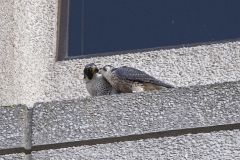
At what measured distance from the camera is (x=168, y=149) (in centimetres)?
520

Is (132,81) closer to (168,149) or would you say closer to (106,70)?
(106,70)

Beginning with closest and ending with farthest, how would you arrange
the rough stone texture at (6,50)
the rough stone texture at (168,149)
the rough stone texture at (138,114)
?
the rough stone texture at (168,149), the rough stone texture at (138,114), the rough stone texture at (6,50)

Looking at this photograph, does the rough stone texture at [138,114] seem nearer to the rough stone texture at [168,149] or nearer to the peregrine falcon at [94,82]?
the rough stone texture at [168,149]

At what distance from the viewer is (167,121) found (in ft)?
17.3

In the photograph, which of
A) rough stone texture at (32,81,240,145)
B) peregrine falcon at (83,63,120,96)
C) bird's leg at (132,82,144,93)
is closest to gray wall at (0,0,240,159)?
rough stone texture at (32,81,240,145)

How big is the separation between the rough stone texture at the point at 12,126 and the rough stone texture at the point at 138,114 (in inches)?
2.9

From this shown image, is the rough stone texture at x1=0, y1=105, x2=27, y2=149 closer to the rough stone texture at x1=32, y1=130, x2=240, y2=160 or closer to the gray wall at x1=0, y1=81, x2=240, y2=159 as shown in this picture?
the gray wall at x1=0, y1=81, x2=240, y2=159

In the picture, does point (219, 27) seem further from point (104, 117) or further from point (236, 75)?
point (104, 117)

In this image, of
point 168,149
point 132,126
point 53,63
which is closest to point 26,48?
point 53,63

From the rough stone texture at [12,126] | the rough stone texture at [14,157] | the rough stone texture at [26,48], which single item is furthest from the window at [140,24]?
the rough stone texture at [14,157]

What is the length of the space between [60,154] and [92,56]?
5.20 ft

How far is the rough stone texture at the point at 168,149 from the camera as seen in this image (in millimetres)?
5141

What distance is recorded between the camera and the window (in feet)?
22.3

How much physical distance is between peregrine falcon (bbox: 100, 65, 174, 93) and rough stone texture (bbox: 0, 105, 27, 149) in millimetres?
801
